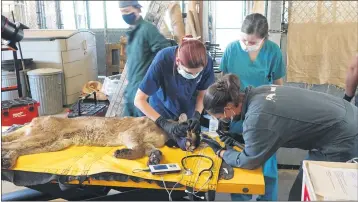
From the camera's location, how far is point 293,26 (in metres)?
2.98

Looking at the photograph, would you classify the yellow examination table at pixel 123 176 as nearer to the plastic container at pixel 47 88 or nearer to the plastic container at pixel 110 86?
the plastic container at pixel 110 86

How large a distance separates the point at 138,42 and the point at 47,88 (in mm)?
3375

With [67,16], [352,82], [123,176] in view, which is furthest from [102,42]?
[123,176]

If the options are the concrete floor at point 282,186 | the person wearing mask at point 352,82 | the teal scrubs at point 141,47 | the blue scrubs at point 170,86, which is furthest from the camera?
the concrete floor at point 282,186

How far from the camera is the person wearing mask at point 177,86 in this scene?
2.01m

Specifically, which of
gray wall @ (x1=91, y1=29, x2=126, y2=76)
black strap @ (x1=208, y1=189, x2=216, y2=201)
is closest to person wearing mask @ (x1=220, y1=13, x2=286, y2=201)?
black strap @ (x1=208, y1=189, x2=216, y2=201)

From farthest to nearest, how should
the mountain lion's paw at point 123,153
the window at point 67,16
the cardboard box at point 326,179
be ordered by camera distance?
the window at point 67,16 < the mountain lion's paw at point 123,153 < the cardboard box at point 326,179

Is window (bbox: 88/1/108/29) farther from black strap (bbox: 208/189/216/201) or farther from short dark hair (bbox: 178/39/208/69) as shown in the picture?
black strap (bbox: 208/189/216/201)

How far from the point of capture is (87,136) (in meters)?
2.19

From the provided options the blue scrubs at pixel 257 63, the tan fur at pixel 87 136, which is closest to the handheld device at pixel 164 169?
the tan fur at pixel 87 136

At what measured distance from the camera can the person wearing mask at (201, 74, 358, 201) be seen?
1668 mm

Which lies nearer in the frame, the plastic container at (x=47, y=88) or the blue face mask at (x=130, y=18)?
the blue face mask at (x=130, y=18)

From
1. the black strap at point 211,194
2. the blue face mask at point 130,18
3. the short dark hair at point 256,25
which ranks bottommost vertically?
the black strap at point 211,194

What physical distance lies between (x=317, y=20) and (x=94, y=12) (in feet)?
15.0
